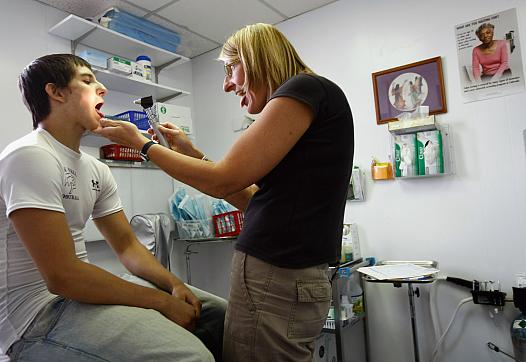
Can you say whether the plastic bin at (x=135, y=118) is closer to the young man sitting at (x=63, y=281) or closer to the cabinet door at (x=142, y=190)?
the cabinet door at (x=142, y=190)

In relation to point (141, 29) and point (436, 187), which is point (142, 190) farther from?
point (436, 187)

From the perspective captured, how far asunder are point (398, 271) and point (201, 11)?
1.99 m

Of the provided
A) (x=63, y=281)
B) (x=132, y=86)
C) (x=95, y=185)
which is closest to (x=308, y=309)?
(x=63, y=281)

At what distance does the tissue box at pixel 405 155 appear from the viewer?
2113mm

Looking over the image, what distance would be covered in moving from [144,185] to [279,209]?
208cm

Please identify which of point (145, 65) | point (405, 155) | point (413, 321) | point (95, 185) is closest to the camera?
point (95, 185)

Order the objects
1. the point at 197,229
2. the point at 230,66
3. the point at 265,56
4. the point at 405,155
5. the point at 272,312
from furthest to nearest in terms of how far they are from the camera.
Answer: the point at 197,229, the point at 405,155, the point at 230,66, the point at 265,56, the point at 272,312

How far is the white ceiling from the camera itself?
2309mm

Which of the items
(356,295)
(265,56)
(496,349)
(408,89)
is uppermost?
(408,89)

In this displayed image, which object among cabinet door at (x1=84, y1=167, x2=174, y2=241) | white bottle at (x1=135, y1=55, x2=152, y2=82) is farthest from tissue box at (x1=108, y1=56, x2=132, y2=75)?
cabinet door at (x1=84, y1=167, x2=174, y2=241)

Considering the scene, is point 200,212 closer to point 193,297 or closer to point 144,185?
point 144,185

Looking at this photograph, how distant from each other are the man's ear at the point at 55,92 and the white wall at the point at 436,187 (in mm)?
1744

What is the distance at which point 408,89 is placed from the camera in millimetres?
2199

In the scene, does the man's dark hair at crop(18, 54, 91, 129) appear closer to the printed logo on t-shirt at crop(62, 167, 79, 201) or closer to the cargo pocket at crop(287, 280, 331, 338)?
the printed logo on t-shirt at crop(62, 167, 79, 201)
